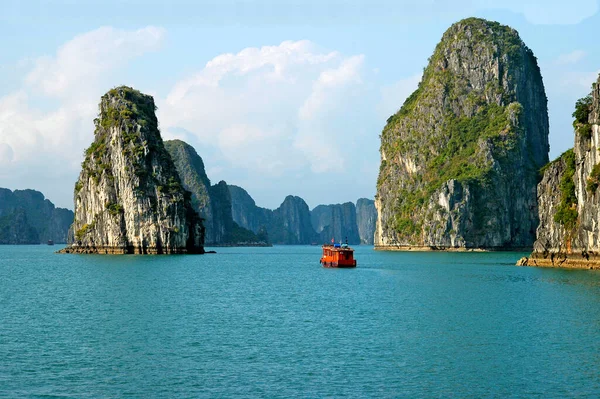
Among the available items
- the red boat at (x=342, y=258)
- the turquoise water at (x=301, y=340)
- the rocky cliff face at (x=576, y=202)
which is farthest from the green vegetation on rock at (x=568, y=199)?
the red boat at (x=342, y=258)

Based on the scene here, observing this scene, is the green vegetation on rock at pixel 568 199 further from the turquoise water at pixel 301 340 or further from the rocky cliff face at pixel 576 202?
the turquoise water at pixel 301 340

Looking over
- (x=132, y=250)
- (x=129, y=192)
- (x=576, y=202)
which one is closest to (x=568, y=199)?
(x=576, y=202)

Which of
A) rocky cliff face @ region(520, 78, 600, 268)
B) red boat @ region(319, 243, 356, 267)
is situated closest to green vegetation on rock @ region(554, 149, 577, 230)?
rocky cliff face @ region(520, 78, 600, 268)

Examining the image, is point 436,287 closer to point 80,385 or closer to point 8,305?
point 8,305

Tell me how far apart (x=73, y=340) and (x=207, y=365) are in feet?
36.7

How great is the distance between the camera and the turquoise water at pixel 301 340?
113 feet

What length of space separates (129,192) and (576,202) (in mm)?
92546

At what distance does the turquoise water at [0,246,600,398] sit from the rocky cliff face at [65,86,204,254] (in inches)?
3052

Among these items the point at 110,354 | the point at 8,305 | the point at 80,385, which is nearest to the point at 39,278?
the point at 8,305

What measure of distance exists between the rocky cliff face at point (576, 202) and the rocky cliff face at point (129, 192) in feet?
248

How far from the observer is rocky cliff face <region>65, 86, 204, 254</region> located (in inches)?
6363

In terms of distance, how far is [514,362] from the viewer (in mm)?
39312

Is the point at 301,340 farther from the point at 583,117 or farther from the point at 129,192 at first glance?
the point at 129,192

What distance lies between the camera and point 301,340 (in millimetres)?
46156
